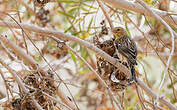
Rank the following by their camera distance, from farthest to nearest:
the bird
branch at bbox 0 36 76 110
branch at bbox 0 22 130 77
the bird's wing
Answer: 1. the bird's wing
2. the bird
3. branch at bbox 0 36 76 110
4. branch at bbox 0 22 130 77

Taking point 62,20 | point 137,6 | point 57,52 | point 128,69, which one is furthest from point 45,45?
point 137,6

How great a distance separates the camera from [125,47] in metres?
4.59

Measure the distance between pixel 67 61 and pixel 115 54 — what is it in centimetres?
241

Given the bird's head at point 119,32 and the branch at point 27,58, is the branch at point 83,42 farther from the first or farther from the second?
the bird's head at point 119,32

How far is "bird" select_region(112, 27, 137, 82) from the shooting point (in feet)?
13.6

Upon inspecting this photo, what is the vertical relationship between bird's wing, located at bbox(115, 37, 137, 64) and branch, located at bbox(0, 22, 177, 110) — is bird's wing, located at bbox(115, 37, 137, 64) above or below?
below

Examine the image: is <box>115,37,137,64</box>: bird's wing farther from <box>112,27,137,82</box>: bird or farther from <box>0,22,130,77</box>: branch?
<box>0,22,130,77</box>: branch

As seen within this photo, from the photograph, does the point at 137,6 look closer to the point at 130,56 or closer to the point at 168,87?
the point at 130,56

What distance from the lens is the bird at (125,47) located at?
13.6ft

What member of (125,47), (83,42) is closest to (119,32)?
(125,47)

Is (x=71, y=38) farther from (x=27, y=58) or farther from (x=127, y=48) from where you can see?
(x=127, y=48)

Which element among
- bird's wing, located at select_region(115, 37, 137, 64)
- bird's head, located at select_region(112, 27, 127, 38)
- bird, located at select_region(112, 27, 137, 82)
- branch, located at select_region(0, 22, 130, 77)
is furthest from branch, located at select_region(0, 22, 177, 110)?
bird's head, located at select_region(112, 27, 127, 38)

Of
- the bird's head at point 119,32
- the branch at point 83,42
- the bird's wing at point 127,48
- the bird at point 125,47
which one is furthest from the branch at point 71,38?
the bird's head at point 119,32

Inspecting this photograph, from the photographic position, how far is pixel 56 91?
3.85 meters
